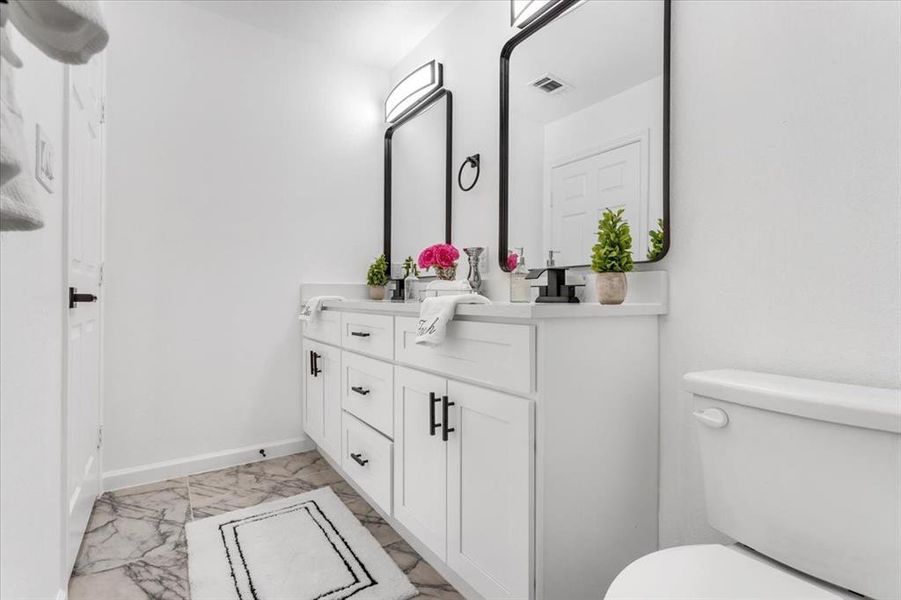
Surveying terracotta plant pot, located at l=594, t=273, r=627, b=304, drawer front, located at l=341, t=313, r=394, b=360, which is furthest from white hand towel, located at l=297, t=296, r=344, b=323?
terracotta plant pot, located at l=594, t=273, r=627, b=304

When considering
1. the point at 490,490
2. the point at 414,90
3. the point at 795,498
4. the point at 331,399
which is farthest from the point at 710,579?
the point at 414,90

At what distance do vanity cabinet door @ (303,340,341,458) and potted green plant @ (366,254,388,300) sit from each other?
0.47 meters

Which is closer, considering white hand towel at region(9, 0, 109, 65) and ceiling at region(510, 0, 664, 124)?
white hand towel at region(9, 0, 109, 65)

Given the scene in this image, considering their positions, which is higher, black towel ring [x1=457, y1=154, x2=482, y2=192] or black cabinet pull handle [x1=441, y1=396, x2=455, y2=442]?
black towel ring [x1=457, y1=154, x2=482, y2=192]

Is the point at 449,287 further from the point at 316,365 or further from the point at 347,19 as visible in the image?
the point at 347,19

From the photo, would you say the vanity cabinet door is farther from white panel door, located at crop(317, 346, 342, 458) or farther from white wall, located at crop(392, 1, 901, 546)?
white wall, located at crop(392, 1, 901, 546)

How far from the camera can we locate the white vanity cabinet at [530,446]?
1.08 m

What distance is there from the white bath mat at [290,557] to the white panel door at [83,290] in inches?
15.9

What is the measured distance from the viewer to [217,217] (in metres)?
2.41

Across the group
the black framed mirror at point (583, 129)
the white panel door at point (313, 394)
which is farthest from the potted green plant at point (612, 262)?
the white panel door at point (313, 394)

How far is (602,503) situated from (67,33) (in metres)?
1.32

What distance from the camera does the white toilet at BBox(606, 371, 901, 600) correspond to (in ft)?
2.60

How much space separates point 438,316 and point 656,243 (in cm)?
68

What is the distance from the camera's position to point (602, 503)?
119 centimetres
